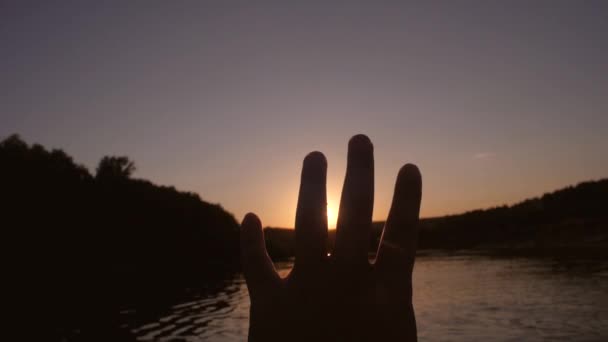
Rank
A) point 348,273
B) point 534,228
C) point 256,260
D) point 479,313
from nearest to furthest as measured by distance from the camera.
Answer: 1. point 348,273
2. point 256,260
3. point 479,313
4. point 534,228

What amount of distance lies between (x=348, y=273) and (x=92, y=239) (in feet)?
192

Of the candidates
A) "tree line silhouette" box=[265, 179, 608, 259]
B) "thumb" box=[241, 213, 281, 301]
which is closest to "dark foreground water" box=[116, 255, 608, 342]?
"thumb" box=[241, 213, 281, 301]

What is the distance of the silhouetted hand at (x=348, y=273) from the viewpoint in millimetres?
1731

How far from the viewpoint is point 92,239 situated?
54.2m

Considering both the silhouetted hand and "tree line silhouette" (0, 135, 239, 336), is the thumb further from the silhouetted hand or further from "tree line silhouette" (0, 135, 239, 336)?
"tree line silhouette" (0, 135, 239, 336)

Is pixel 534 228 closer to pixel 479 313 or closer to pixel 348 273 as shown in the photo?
pixel 479 313

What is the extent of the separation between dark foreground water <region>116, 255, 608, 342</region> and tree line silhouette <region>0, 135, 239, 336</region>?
359cm

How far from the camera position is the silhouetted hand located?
1.73 meters

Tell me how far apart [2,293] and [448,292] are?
91.2ft

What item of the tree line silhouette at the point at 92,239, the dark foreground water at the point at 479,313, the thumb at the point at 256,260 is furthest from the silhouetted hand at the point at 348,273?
the tree line silhouette at the point at 92,239

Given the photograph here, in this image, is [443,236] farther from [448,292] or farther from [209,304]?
[209,304]

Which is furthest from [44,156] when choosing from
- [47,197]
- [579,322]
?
[579,322]

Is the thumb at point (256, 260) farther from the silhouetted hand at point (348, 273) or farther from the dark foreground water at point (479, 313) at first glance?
the dark foreground water at point (479, 313)

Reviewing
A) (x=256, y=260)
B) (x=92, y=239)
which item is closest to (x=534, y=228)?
(x=92, y=239)
